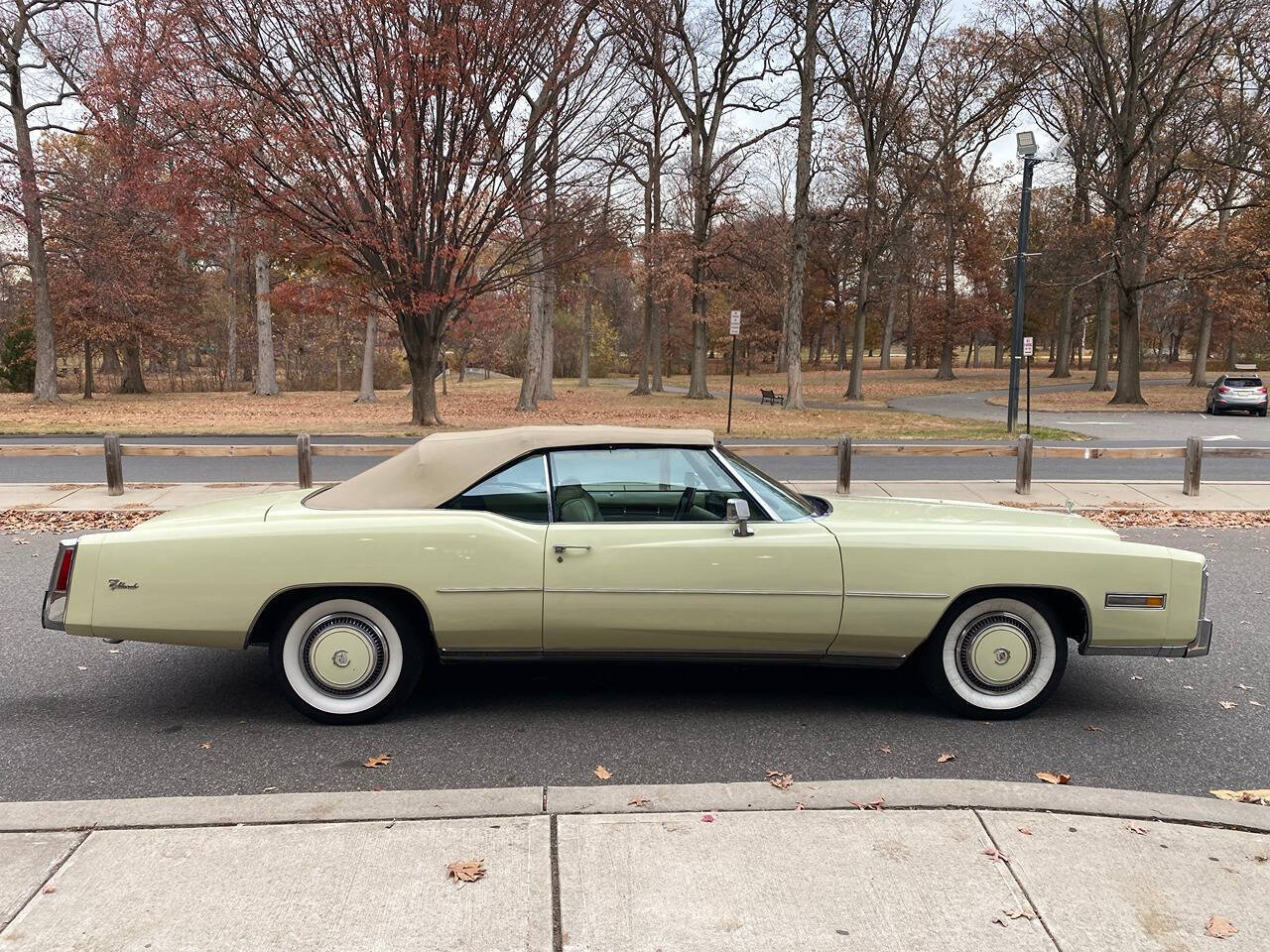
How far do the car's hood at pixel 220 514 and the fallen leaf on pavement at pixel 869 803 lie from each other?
2819mm

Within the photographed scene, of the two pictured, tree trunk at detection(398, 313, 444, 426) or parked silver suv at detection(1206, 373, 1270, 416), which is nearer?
tree trunk at detection(398, 313, 444, 426)

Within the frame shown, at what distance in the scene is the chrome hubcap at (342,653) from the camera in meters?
4.02

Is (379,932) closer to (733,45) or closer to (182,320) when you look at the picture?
(733,45)

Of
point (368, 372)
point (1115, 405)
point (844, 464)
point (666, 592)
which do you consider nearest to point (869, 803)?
point (666, 592)

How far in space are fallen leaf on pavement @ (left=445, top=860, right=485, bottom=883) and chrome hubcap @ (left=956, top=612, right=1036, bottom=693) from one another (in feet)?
7.91

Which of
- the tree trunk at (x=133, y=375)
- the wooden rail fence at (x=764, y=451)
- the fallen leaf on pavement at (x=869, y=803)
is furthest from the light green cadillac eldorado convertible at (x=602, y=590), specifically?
the tree trunk at (x=133, y=375)

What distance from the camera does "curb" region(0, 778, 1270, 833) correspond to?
10.2ft

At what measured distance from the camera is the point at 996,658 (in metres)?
4.13

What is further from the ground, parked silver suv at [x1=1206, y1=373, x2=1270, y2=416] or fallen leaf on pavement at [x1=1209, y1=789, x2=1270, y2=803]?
parked silver suv at [x1=1206, y1=373, x2=1270, y2=416]

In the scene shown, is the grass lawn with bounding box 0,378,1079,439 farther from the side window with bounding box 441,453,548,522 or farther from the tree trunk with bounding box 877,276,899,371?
the tree trunk with bounding box 877,276,899,371

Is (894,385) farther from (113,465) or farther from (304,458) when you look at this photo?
(113,465)

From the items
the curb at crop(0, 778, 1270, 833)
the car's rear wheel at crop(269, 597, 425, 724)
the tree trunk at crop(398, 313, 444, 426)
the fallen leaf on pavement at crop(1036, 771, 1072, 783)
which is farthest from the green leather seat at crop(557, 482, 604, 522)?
the tree trunk at crop(398, 313, 444, 426)

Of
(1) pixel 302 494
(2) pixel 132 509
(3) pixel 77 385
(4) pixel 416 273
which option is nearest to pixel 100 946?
(1) pixel 302 494

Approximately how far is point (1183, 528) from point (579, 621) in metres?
7.80
